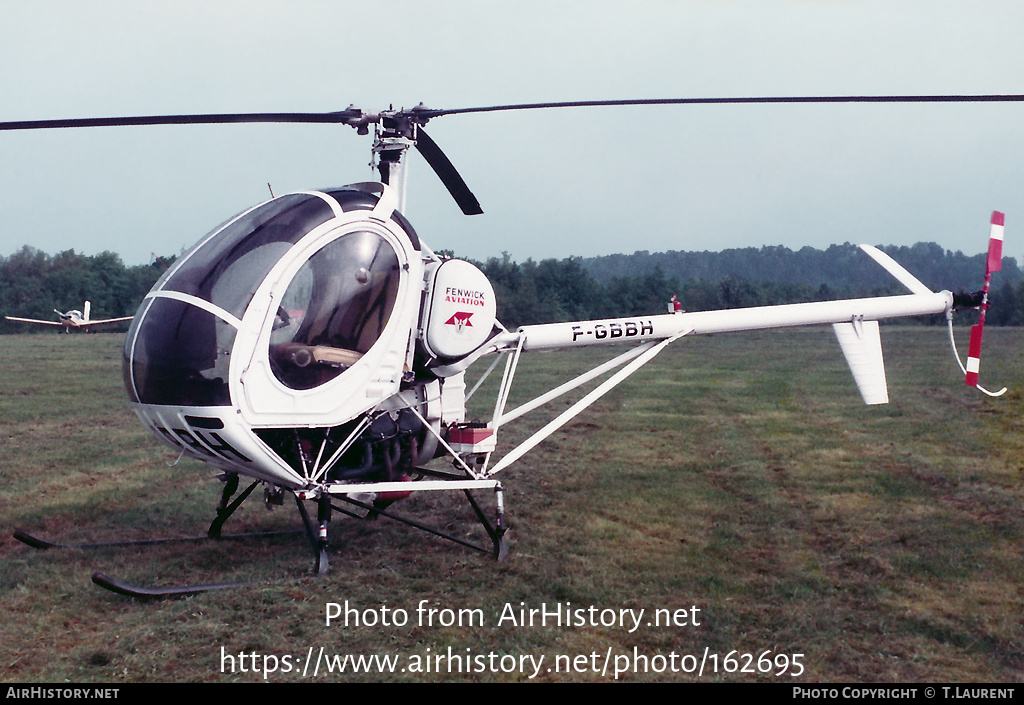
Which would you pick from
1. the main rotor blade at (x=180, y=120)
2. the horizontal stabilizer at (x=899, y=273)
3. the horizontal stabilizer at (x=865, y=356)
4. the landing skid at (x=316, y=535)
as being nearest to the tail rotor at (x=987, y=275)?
the horizontal stabilizer at (x=899, y=273)

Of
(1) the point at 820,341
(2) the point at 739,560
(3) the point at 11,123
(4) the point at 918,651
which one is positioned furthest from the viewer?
(1) the point at 820,341

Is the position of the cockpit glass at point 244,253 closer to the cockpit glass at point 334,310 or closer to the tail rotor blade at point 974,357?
the cockpit glass at point 334,310

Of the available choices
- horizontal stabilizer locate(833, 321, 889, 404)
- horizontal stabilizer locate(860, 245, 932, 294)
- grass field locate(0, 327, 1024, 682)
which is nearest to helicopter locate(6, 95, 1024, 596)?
grass field locate(0, 327, 1024, 682)

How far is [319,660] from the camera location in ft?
14.8

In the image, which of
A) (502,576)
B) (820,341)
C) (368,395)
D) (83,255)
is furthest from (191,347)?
(83,255)

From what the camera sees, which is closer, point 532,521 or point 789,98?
point 789,98

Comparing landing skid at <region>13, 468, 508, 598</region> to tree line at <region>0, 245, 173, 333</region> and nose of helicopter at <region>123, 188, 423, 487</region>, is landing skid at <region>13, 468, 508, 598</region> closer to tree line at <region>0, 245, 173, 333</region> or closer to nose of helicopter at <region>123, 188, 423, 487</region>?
nose of helicopter at <region>123, 188, 423, 487</region>

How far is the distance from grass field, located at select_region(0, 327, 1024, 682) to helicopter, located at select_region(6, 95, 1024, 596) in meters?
0.46

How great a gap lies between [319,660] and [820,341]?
32.4m

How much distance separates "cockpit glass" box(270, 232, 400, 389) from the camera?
5461mm

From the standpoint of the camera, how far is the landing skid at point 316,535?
5336mm

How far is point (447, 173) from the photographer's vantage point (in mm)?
7004

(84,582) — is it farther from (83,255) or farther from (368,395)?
(83,255)

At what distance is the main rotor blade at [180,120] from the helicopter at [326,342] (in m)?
0.01
